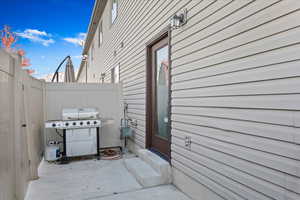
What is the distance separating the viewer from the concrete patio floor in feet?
8.96

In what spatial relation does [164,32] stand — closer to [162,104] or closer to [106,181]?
[162,104]

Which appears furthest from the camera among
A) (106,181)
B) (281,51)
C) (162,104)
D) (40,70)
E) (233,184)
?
(40,70)

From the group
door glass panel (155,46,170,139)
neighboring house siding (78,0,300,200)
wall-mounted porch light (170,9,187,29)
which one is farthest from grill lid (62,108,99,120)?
wall-mounted porch light (170,9,187,29)

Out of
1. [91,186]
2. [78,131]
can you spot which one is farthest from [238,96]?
[78,131]

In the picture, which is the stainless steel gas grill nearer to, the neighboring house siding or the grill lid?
the grill lid

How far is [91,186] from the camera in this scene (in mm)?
3078

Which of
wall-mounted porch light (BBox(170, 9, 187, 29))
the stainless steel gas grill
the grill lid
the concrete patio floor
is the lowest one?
the concrete patio floor

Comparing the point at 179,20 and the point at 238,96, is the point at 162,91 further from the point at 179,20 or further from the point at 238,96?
the point at 238,96

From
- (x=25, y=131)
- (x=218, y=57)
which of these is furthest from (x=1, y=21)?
(x=218, y=57)

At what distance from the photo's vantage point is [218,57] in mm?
2133

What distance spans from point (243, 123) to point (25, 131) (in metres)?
2.97

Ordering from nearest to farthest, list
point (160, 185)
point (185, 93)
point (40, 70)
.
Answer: point (185, 93) < point (160, 185) < point (40, 70)

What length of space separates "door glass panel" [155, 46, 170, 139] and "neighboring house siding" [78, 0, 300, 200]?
41 cm

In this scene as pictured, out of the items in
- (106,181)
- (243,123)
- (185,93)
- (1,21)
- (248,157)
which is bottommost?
(106,181)
